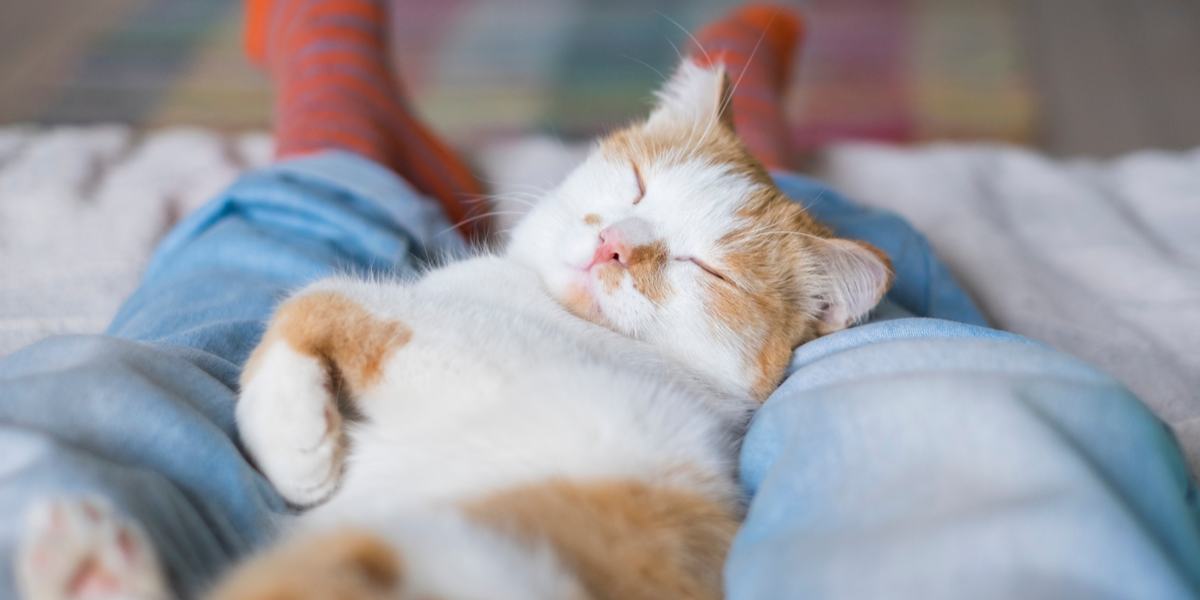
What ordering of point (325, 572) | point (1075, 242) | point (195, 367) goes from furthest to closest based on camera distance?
point (1075, 242), point (195, 367), point (325, 572)

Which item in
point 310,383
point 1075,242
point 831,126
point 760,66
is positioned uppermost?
point 310,383

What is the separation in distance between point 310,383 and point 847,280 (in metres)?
0.62

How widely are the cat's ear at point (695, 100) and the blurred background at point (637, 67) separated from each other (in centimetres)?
124

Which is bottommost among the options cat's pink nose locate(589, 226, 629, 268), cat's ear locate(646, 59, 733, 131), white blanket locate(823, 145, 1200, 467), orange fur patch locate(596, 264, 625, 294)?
white blanket locate(823, 145, 1200, 467)

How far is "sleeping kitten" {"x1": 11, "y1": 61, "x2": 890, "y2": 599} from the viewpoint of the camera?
728mm

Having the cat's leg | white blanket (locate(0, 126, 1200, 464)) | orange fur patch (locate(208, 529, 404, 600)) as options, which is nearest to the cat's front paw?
the cat's leg

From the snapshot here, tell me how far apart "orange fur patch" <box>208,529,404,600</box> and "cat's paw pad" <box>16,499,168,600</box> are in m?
0.06

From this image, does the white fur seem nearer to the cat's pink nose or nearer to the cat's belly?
the cat's belly

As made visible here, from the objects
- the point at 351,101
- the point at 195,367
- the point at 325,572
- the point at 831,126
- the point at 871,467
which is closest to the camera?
the point at 325,572

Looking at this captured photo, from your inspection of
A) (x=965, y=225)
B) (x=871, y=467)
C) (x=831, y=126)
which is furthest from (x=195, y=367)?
(x=831, y=126)

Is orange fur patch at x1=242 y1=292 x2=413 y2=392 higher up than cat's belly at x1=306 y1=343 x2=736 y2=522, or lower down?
higher up

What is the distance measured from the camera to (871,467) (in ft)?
2.54

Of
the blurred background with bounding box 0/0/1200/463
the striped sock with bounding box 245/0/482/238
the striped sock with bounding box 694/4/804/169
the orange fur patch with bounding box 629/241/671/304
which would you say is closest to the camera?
the orange fur patch with bounding box 629/241/671/304

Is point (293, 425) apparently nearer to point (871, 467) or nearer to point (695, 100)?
point (871, 467)
